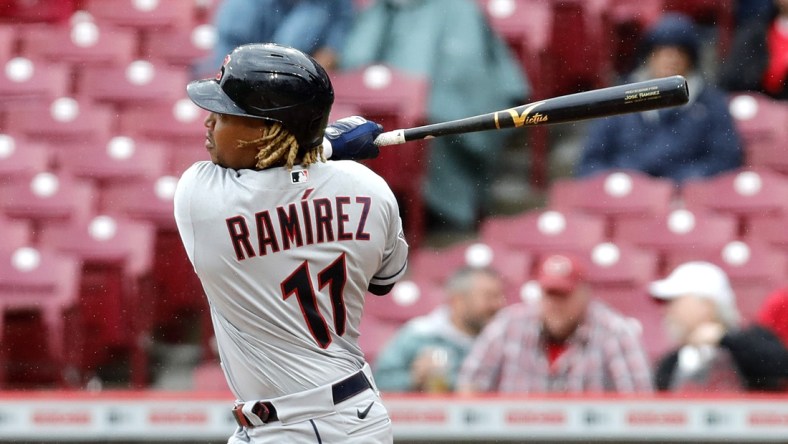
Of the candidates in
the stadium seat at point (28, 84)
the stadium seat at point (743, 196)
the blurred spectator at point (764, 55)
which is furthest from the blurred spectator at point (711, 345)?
the stadium seat at point (28, 84)

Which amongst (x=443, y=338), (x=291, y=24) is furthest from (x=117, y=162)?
(x=443, y=338)

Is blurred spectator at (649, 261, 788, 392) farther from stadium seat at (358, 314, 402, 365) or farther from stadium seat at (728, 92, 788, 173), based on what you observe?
stadium seat at (728, 92, 788, 173)

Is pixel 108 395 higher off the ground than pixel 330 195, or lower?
lower

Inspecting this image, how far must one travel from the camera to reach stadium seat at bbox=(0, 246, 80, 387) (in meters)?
4.91

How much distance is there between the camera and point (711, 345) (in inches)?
171

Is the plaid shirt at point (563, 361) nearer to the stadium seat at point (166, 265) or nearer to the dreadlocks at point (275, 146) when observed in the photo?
the stadium seat at point (166, 265)

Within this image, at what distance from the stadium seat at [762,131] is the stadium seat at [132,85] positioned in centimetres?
237

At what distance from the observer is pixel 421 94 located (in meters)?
5.50

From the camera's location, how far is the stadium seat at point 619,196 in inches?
211

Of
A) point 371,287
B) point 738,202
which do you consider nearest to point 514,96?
point 738,202

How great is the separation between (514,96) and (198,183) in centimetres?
322

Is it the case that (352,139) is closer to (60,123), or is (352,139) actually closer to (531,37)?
(60,123)

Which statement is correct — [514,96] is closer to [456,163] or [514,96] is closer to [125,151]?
[456,163]

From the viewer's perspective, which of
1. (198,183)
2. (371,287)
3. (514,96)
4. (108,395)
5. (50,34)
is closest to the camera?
(198,183)
